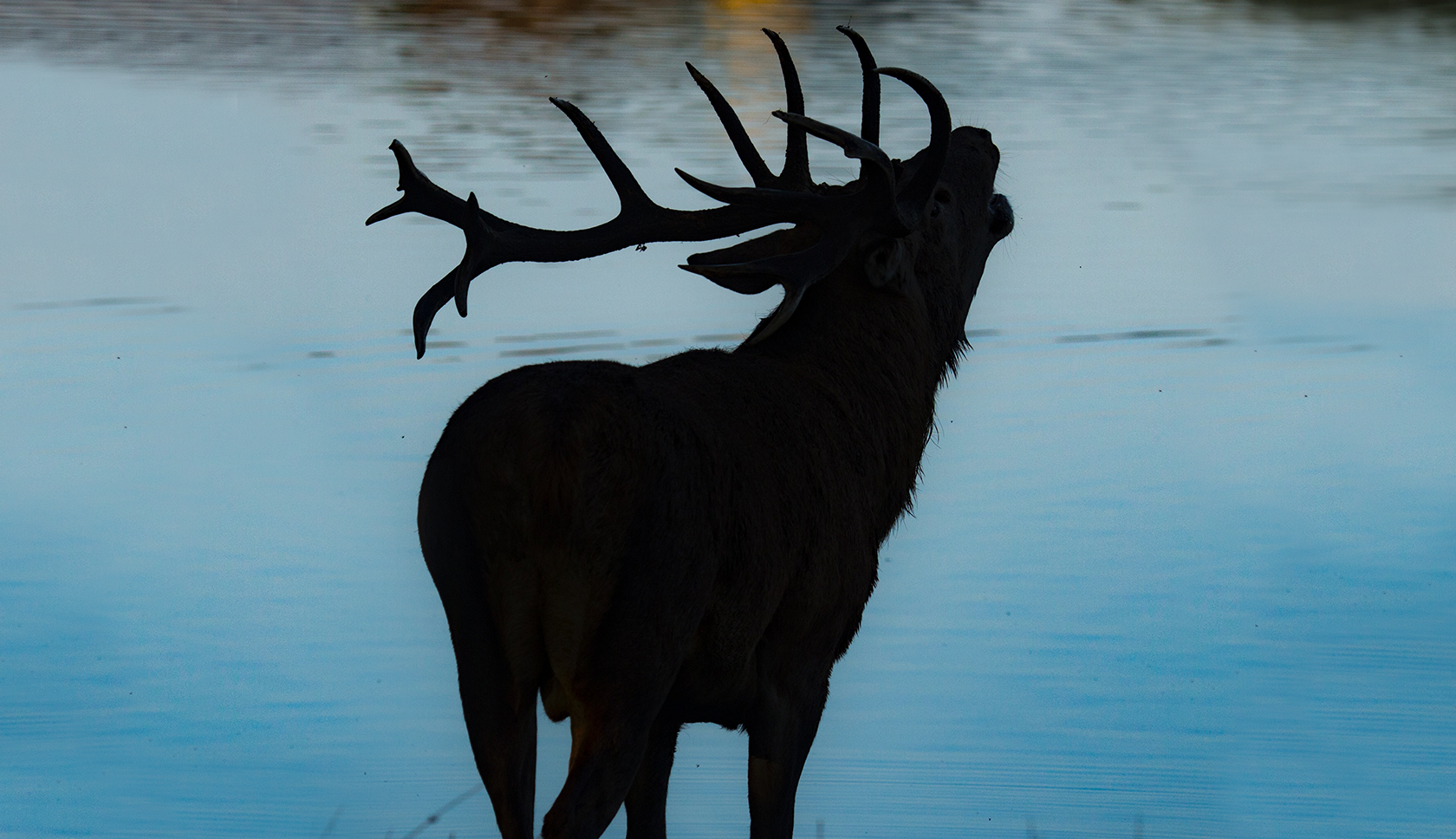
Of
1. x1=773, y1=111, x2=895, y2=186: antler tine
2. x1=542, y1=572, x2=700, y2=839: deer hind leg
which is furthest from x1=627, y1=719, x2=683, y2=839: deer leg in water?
x1=773, y1=111, x2=895, y2=186: antler tine

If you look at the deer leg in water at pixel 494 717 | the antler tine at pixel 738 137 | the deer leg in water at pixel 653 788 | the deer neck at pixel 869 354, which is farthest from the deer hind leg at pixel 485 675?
the antler tine at pixel 738 137

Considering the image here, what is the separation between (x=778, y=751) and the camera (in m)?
3.73

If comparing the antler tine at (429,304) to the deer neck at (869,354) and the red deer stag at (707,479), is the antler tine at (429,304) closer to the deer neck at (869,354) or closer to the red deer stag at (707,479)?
the red deer stag at (707,479)

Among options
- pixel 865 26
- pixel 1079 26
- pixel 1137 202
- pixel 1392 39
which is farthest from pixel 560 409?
pixel 1392 39

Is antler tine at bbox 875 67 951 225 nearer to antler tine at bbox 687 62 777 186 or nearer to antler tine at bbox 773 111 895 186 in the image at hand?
antler tine at bbox 773 111 895 186

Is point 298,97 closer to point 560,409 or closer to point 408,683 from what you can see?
point 408,683

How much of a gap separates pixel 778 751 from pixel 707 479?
2.23 feet

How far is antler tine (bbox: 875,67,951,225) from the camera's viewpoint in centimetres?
417

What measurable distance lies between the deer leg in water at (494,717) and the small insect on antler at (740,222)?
915 mm

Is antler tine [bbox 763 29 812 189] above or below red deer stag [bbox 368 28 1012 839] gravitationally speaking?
above

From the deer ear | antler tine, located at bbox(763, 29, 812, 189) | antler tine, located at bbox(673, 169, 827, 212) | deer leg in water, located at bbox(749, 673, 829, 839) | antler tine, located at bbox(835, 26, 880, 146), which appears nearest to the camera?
deer leg in water, located at bbox(749, 673, 829, 839)

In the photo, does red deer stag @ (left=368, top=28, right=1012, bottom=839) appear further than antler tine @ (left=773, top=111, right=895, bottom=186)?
No

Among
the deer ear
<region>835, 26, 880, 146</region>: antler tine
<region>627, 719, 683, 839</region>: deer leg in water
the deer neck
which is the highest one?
<region>835, 26, 880, 146</region>: antler tine

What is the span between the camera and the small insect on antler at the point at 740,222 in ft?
13.1
